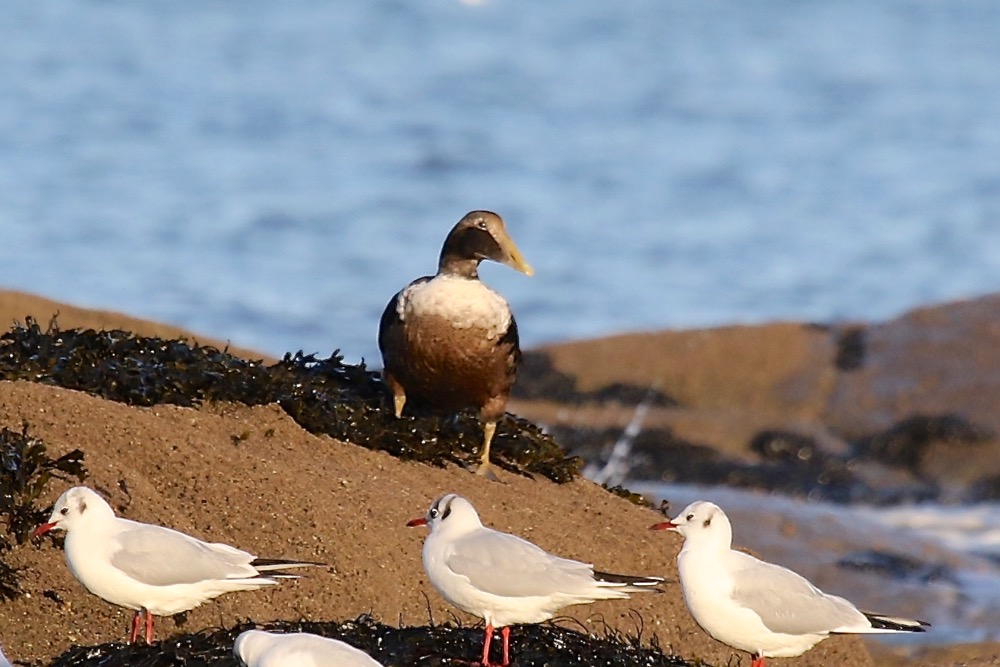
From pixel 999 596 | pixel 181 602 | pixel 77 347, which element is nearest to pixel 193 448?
pixel 77 347

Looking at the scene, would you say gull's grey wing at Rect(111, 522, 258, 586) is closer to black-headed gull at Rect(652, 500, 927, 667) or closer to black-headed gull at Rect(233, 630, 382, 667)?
black-headed gull at Rect(233, 630, 382, 667)

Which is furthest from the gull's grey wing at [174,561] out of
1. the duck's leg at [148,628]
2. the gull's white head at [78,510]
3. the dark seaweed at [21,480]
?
the dark seaweed at [21,480]

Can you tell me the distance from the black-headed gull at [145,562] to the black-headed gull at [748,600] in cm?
139

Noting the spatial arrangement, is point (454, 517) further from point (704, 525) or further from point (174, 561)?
point (174, 561)

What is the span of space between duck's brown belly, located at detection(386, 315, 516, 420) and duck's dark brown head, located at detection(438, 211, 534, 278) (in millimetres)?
360

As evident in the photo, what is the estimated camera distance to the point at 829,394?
719 inches

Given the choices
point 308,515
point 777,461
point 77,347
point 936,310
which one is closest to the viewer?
point 308,515

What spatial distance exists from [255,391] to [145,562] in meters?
3.22

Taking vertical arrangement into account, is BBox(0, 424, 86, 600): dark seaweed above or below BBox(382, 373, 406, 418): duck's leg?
below

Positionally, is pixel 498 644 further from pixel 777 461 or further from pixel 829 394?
pixel 829 394

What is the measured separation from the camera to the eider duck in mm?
9461

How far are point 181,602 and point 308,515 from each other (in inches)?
75.9

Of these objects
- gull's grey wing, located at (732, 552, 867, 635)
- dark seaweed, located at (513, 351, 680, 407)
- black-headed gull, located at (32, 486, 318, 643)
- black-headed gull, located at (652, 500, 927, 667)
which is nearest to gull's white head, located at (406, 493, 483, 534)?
black-headed gull, located at (32, 486, 318, 643)

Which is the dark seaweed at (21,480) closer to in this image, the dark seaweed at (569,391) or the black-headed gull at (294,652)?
the black-headed gull at (294,652)
